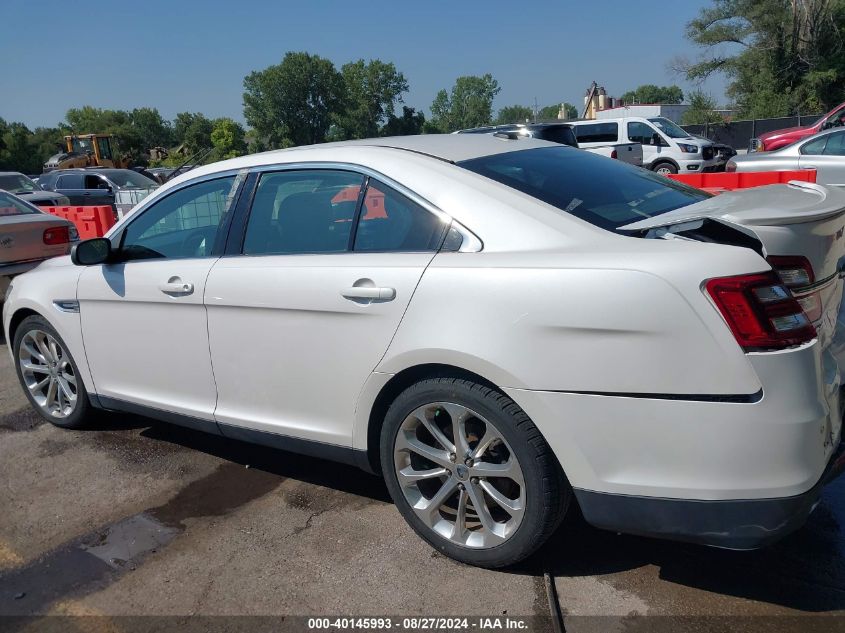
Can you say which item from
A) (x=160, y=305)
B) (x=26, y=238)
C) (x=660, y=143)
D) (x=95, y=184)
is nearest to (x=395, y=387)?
(x=160, y=305)

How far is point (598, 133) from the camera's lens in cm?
2134

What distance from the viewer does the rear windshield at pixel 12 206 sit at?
8.16m

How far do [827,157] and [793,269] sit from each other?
10932 millimetres

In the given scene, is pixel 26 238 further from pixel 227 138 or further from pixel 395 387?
pixel 227 138

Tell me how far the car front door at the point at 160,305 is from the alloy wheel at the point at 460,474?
3.93 feet

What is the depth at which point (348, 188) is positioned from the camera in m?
3.16

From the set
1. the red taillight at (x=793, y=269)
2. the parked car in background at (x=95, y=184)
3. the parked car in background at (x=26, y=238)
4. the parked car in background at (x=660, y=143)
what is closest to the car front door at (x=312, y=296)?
the red taillight at (x=793, y=269)

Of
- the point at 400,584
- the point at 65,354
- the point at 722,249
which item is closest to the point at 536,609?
the point at 400,584

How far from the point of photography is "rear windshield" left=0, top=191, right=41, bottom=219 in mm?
8156

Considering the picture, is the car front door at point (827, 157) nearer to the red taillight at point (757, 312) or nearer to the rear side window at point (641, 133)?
the rear side window at point (641, 133)

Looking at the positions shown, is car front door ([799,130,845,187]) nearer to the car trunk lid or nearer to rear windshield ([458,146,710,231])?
rear windshield ([458,146,710,231])

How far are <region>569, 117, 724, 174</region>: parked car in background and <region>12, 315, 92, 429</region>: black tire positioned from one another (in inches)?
690

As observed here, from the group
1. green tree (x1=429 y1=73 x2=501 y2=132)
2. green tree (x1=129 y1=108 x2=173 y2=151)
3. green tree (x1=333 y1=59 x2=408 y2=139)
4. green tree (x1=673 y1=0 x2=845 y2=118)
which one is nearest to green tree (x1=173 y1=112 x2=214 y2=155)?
green tree (x1=129 y1=108 x2=173 y2=151)

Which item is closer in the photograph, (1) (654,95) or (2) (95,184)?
(2) (95,184)
